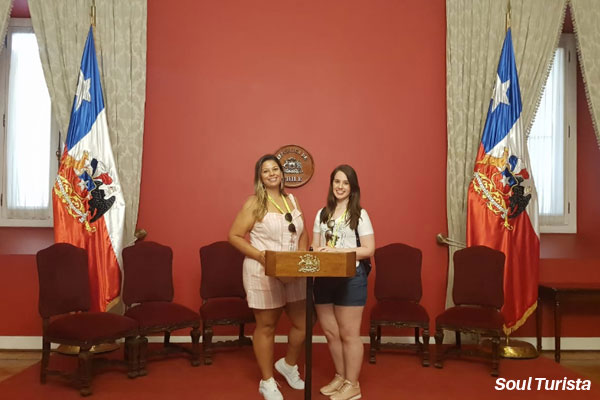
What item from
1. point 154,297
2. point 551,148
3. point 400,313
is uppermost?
point 551,148

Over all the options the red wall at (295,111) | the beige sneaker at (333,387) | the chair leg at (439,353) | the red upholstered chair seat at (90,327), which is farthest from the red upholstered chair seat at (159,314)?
the chair leg at (439,353)

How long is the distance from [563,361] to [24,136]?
6402 mm

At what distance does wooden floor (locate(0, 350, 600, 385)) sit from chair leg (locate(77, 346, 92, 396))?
1.10 meters

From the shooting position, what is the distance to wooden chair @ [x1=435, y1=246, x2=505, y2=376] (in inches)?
183

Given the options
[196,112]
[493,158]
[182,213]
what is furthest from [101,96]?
[493,158]

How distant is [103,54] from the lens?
18.4 ft

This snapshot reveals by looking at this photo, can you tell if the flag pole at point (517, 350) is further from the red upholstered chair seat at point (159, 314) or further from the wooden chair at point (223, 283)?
the red upholstered chair seat at point (159, 314)

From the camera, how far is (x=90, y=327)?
4.11 m

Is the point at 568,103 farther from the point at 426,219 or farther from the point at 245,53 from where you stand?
the point at 245,53

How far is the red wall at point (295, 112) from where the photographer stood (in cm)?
576

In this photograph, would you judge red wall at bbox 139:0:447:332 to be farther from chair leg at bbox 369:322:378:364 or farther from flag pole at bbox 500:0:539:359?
chair leg at bbox 369:322:378:364

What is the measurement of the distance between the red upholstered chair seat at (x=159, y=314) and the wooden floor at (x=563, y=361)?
1232mm

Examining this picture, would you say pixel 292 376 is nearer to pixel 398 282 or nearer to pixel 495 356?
pixel 398 282

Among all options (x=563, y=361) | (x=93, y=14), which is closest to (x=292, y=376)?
(x=563, y=361)
